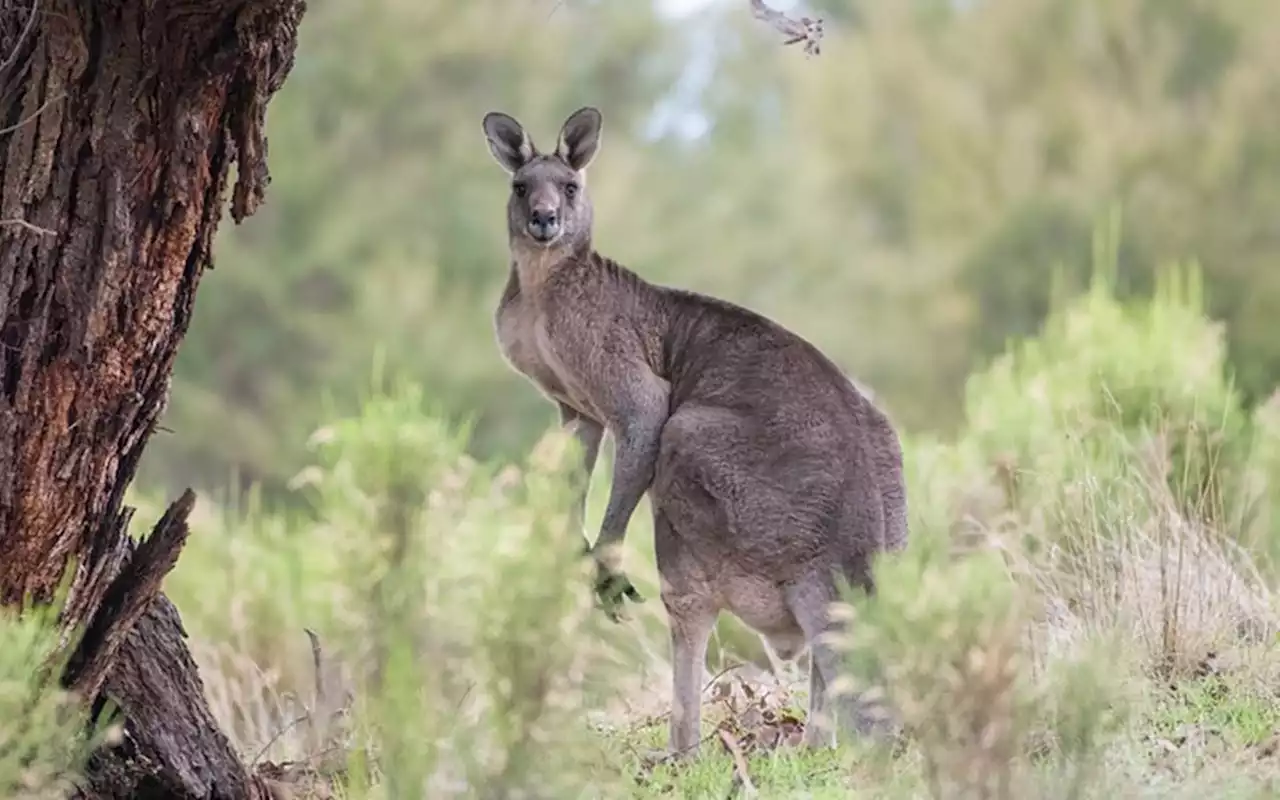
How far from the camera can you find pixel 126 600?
4.36 meters

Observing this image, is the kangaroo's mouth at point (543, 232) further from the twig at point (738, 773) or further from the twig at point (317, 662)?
the twig at point (738, 773)

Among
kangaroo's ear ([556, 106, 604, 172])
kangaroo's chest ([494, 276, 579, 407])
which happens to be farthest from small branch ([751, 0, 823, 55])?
kangaroo's ear ([556, 106, 604, 172])

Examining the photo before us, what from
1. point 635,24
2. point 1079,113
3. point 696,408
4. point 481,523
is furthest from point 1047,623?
point 635,24

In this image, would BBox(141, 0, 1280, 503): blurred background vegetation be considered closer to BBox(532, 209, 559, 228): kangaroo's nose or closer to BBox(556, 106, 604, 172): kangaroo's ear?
BBox(556, 106, 604, 172): kangaroo's ear

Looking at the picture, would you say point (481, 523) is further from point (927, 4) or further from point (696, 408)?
point (927, 4)

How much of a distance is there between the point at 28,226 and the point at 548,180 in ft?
7.02

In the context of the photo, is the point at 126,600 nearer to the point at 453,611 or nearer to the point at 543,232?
the point at 453,611

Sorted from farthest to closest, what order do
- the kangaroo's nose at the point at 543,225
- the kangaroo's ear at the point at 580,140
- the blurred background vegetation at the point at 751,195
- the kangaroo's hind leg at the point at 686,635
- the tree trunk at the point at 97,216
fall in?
the blurred background vegetation at the point at 751,195 < the kangaroo's ear at the point at 580,140 < the kangaroo's nose at the point at 543,225 < the kangaroo's hind leg at the point at 686,635 < the tree trunk at the point at 97,216

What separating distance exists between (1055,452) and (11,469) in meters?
3.62

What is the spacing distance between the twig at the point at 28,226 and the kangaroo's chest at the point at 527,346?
1.85 meters

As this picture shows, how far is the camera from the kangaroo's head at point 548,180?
570 cm

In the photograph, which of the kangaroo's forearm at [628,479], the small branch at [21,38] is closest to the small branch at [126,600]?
the small branch at [21,38]

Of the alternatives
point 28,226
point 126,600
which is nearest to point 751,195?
point 126,600

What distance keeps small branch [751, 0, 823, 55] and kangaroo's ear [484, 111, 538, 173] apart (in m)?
1.99
